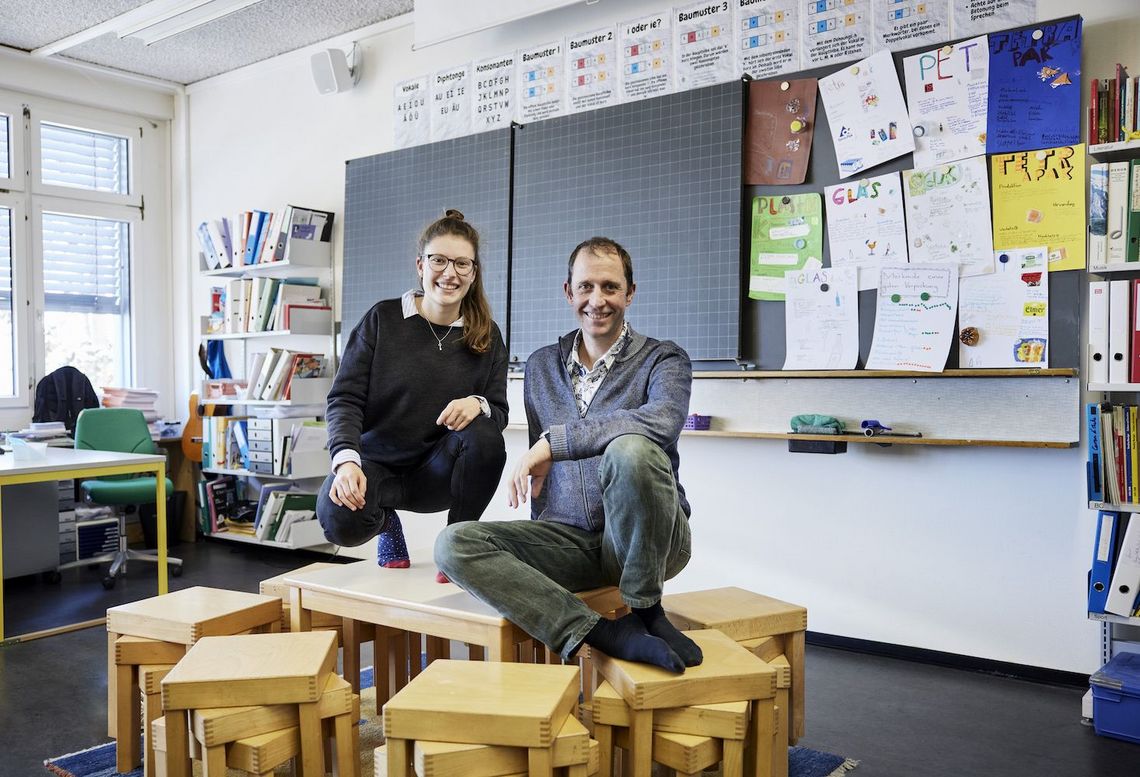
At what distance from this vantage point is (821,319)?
315 cm

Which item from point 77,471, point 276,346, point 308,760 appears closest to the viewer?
point 308,760

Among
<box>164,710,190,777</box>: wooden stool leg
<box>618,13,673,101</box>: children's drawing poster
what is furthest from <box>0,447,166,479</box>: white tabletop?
<box>618,13,673,101</box>: children's drawing poster

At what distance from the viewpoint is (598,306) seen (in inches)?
80.4

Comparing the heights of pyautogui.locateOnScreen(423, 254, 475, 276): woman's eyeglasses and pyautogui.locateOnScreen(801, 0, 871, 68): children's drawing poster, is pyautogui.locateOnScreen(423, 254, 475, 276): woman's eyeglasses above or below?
below

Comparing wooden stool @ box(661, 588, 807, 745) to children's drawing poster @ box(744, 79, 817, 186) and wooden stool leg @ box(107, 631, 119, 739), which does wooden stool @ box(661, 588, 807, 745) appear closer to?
wooden stool leg @ box(107, 631, 119, 739)

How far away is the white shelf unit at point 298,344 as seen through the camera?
4691 millimetres

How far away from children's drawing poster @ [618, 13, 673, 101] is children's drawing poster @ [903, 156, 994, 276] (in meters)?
1.06

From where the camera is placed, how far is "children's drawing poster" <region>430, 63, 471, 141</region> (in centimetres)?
422

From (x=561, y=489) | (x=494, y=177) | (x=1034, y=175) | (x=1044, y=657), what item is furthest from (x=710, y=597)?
(x=494, y=177)

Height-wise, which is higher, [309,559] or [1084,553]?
[1084,553]

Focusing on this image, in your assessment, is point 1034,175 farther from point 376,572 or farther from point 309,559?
Answer: point 309,559

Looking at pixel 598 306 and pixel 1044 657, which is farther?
pixel 1044 657

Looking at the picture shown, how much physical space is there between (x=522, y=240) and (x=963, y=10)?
183 cm

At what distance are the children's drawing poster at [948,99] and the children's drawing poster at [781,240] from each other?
383mm
